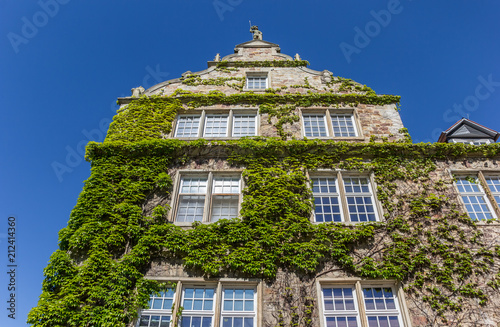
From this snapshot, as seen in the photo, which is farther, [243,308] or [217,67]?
[217,67]

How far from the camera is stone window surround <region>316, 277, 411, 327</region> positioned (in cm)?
835

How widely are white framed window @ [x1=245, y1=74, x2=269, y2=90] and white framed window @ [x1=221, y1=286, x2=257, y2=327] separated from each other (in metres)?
9.64

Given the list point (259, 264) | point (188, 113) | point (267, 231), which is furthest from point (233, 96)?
point (259, 264)

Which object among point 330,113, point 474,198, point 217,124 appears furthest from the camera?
point 330,113

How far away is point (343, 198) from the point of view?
10727mm

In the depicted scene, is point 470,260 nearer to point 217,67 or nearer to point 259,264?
point 259,264

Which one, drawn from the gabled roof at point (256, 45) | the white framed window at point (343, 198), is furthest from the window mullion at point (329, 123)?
the gabled roof at point (256, 45)

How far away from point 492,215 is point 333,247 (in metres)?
5.76

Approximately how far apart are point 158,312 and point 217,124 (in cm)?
767

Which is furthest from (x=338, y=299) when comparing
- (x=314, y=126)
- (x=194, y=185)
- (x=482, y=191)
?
(x=314, y=126)

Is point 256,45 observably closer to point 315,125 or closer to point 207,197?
point 315,125

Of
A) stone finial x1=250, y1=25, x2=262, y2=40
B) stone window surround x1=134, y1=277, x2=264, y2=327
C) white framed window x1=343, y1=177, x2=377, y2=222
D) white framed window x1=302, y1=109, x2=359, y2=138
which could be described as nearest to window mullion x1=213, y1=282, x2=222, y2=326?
stone window surround x1=134, y1=277, x2=264, y2=327

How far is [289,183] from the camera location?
10.8 m

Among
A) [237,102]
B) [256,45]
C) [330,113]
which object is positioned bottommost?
[330,113]
